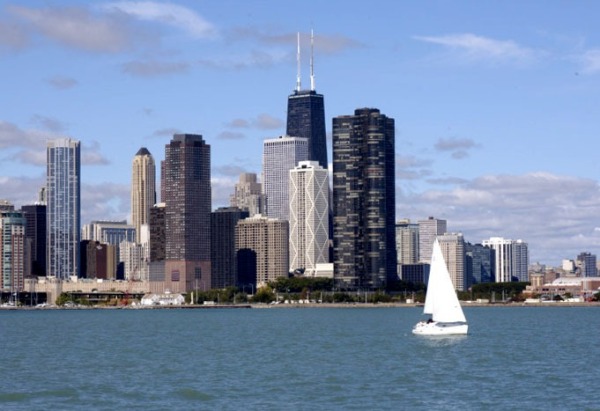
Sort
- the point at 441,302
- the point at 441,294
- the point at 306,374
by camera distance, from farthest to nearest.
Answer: the point at 441,302 < the point at 441,294 < the point at 306,374

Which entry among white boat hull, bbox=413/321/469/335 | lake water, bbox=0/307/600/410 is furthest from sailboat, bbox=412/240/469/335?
lake water, bbox=0/307/600/410

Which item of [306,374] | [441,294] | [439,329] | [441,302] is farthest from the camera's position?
[439,329]

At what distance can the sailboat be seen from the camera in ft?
388

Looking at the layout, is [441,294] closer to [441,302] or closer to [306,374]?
[441,302]

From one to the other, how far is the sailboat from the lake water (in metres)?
1.90

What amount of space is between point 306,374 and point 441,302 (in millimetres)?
39403

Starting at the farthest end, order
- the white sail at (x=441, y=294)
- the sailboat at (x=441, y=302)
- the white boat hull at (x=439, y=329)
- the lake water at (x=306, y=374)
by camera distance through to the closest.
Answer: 1. the white boat hull at (x=439, y=329)
2. the sailboat at (x=441, y=302)
3. the white sail at (x=441, y=294)
4. the lake water at (x=306, y=374)

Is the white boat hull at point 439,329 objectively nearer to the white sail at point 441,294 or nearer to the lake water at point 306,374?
the lake water at point 306,374

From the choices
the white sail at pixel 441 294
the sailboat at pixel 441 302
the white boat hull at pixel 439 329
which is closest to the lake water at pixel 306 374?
the white boat hull at pixel 439 329

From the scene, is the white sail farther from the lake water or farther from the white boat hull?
the lake water

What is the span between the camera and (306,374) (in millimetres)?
81500

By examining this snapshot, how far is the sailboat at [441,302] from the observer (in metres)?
118

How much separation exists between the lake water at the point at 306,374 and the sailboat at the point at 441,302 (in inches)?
74.6

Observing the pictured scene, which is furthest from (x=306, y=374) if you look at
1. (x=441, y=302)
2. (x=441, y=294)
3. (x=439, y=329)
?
(x=439, y=329)
